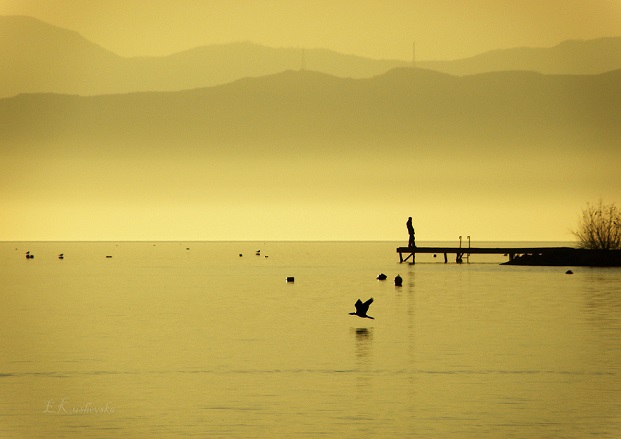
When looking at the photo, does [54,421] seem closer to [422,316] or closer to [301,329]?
[301,329]

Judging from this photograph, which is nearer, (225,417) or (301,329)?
(225,417)

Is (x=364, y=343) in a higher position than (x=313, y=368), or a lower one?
higher

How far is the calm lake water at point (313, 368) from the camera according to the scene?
27.7 meters

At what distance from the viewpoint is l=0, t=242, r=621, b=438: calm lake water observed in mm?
27734

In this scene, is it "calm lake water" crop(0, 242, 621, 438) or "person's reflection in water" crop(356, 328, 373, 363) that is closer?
"calm lake water" crop(0, 242, 621, 438)

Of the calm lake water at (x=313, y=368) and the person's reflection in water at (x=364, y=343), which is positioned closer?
the calm lake water at (x=313, y=368)

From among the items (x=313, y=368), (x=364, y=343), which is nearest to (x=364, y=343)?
(x=364, y=343)

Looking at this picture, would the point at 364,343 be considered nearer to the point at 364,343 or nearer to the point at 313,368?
the point at 364,343

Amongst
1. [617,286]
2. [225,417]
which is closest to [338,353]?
[225,417]

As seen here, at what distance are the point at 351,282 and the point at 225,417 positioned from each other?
7475 cm

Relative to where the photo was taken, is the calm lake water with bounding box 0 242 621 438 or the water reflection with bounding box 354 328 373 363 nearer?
the calm lake water with bounding box 0 242 621 438

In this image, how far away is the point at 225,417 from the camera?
28344mm

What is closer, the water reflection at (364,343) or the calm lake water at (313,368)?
the calm lake water at (313,368)

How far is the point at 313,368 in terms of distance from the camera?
1468 inches
